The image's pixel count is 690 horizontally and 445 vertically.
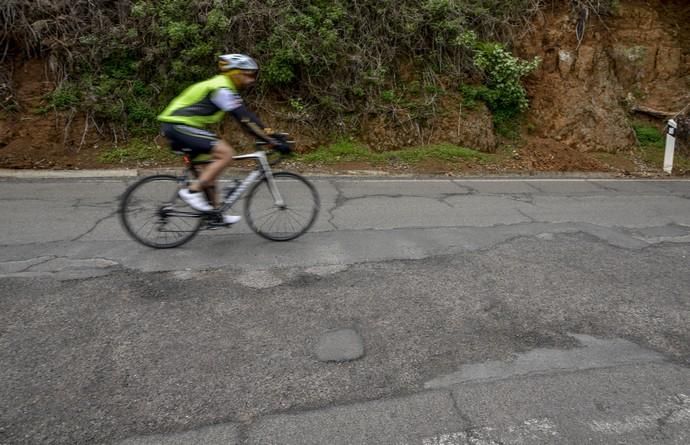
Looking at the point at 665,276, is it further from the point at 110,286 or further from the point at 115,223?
the point at 115,223

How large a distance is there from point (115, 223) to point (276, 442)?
4.43 meters

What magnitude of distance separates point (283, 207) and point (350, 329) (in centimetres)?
217

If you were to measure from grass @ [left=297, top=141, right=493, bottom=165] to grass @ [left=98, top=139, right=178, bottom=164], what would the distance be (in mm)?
2796

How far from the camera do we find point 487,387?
10.6 ft

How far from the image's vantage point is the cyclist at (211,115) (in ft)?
16.3

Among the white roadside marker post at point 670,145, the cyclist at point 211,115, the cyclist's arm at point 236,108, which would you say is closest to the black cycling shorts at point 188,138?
the cyclist at point 211,115

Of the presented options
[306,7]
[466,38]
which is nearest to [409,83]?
[466,38]

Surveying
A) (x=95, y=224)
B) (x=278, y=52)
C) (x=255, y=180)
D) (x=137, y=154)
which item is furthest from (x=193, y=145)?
(x=278, y=52)

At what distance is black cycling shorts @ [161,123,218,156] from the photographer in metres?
5.03

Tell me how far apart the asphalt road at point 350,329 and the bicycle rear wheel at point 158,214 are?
208 mm

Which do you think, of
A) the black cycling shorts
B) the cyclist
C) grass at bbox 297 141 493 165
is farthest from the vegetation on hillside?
the black cycling shorts

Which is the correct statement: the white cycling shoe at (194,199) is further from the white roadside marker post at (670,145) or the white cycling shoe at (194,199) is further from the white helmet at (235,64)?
the white roadside marker post at (670,145)

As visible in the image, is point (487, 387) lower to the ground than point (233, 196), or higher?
lower

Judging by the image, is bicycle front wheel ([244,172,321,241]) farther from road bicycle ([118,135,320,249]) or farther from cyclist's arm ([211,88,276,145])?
cyclist's arm ([211,88,276,145])
